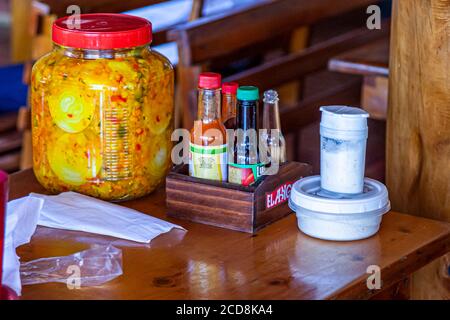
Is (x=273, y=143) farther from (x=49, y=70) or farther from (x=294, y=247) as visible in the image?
(x=49, y=70)

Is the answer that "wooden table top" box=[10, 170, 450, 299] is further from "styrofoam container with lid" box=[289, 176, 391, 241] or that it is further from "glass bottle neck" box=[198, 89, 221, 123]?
"glass bottle neck" box=[198, 89, 221, 123]

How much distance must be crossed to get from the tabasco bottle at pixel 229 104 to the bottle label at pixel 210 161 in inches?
2.4

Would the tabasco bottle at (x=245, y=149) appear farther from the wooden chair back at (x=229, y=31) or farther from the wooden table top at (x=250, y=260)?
the wooden chair back at (x=229, y=31)

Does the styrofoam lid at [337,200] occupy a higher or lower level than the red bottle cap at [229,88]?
lower

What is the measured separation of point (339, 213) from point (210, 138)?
0.25 meters

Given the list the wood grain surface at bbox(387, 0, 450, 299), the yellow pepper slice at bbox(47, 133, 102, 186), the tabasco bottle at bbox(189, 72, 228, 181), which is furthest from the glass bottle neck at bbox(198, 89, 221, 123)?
the wood grain surface at bbox(387, 0, 450, 299)

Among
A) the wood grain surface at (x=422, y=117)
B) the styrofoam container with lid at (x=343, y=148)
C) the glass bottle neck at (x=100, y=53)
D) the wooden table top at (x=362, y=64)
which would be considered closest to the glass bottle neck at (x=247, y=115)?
the styrofoam container with lid at (x=343, y=148)

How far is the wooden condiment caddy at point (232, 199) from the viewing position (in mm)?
1445

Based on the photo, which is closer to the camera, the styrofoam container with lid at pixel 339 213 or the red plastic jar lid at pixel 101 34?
the styrofoam container with lid at pixel 339 213

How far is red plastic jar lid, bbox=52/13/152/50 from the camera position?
1.52 m

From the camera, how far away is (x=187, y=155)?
5.20 feet

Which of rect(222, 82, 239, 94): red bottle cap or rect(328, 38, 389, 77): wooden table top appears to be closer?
rect(222, 82, 239, 94): red bottle cap

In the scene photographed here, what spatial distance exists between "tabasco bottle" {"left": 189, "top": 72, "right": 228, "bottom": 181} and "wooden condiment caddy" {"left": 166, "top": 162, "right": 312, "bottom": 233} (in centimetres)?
3

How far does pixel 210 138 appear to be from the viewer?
1.47 m
